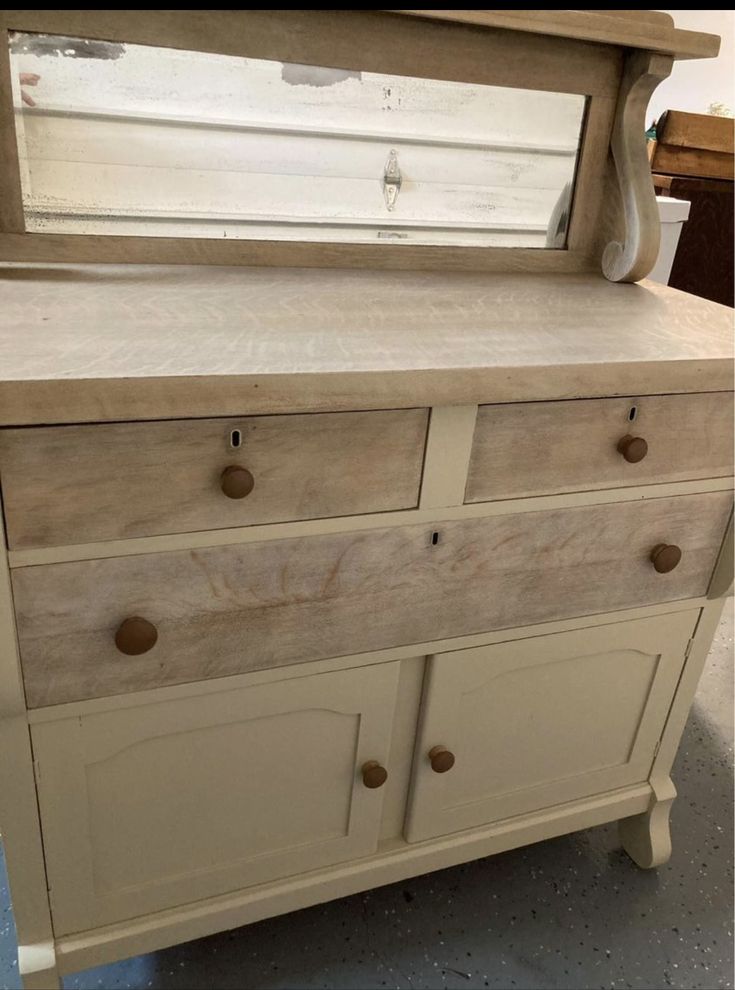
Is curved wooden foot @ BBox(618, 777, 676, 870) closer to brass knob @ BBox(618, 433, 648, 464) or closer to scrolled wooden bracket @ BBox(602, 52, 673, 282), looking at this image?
brass knob @ BBox(618, 433, 648, 464)

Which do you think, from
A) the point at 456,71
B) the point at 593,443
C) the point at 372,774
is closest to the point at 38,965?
the point at 372,774

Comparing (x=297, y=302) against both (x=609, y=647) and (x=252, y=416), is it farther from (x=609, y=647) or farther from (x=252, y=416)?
(x=609, y=647)

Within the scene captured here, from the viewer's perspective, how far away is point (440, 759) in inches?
36.1

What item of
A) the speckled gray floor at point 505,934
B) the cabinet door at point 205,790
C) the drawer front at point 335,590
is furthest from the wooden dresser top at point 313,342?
the speckled gray floor at point 505,934

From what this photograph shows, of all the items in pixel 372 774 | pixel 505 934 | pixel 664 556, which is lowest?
pixel 505 934

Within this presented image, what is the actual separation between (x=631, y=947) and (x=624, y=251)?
934mm

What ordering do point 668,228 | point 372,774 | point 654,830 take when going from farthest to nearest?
point 668,228, point 654,830, point 372,774

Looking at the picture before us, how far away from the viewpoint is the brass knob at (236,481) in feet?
2.20

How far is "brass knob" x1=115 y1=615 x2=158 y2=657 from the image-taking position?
695 mm

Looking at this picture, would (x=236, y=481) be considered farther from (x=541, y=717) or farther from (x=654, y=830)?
(x=654, y=830)

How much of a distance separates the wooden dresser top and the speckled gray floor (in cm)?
74

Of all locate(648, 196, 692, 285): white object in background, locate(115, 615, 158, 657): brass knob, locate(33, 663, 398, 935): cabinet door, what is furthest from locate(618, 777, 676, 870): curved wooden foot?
locate(648, 196, 692, 285): white object in background

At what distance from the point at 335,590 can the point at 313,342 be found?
0.24 m

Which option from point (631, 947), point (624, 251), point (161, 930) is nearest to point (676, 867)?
point (631, 947)
